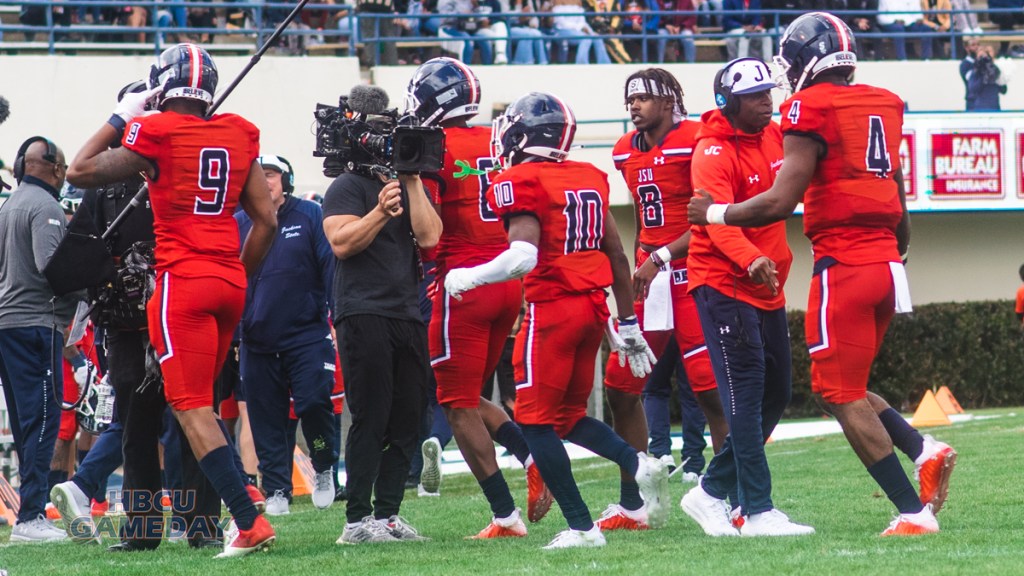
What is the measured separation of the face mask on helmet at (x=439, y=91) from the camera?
730 centimetres

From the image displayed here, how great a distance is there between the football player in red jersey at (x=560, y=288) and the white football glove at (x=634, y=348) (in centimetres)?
12

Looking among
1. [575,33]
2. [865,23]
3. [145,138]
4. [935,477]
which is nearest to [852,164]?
[935,477]

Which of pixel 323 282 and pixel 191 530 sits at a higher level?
pixel 323 282

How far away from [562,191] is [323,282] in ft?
11.2

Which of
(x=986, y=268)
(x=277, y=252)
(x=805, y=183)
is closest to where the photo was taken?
(x=805, y=183)

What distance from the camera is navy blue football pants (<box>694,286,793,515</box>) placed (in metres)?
6.47

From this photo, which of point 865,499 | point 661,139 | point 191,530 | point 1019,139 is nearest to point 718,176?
point 661,139

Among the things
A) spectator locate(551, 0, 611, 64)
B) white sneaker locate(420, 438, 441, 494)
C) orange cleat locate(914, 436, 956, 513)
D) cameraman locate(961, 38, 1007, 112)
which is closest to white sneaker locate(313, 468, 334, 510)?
white sneaker locate(420, 438, 441, 494)

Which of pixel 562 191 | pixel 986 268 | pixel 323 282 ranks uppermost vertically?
pixel 562 191

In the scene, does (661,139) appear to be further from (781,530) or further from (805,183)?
(781,530)

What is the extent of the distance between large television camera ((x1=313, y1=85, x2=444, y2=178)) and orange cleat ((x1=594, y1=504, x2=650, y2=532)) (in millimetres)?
1900

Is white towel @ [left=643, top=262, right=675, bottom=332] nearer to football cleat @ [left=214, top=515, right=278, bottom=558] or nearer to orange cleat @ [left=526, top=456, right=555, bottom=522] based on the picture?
orange cleat @ [left=526, top=456, right=555, bottom=522]

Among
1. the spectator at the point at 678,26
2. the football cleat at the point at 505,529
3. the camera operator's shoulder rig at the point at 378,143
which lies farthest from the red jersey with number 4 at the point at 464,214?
the spectator at the point at 678,26

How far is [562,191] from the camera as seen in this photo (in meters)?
6.45
